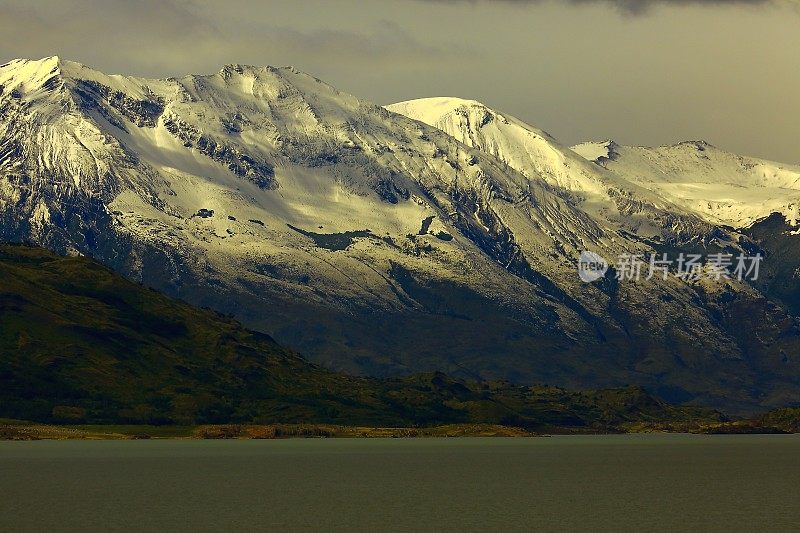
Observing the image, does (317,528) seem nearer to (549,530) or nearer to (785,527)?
(549,530)

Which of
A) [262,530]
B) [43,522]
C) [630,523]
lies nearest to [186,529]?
[262,530]

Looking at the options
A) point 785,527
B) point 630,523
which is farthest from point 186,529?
point 785,527

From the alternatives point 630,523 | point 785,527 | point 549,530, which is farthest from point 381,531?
point 785,527

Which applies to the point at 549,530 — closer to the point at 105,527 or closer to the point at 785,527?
the point at 785,527

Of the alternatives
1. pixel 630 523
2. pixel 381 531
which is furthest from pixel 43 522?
pixel 630 523

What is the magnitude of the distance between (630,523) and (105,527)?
229 feet

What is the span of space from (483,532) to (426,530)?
7.74 m

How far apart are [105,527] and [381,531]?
119ft

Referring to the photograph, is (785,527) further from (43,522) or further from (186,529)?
(43,522)

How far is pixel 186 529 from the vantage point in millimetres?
190750

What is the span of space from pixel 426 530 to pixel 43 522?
51.8 m

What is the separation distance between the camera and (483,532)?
189000mm

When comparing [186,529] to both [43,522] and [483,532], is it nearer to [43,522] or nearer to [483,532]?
[43,522]

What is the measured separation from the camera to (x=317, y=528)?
194 m
